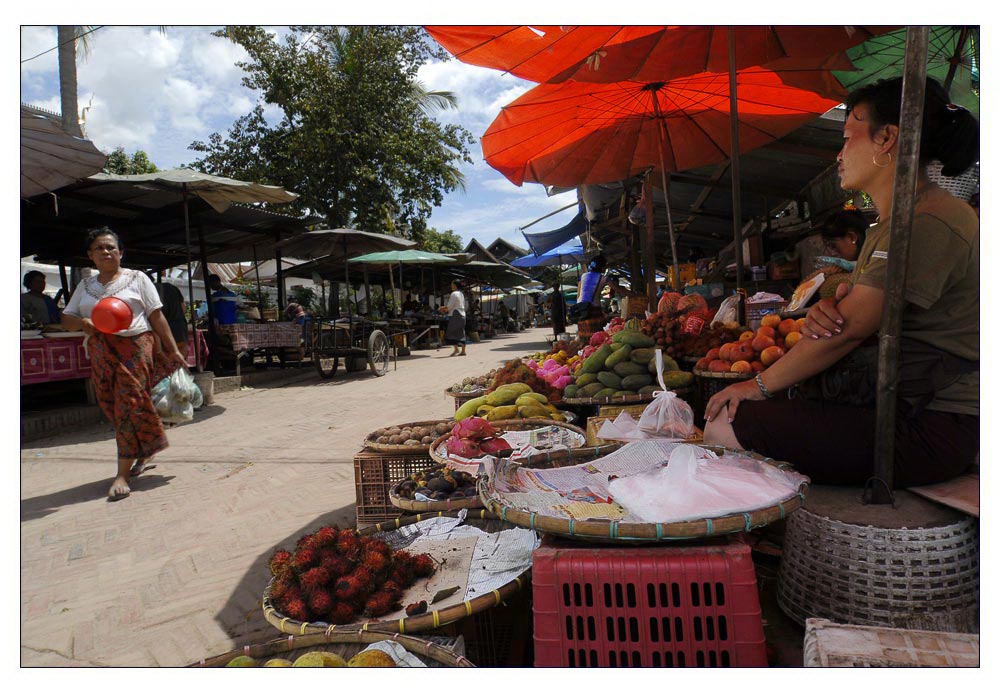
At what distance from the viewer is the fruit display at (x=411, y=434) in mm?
3510

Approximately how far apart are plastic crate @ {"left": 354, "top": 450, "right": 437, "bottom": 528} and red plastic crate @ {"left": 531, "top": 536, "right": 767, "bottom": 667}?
71.7 inches

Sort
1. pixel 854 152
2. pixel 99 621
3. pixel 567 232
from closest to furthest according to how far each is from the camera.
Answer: pixel 854 152 → pixel 99 621 → pixel 567 232

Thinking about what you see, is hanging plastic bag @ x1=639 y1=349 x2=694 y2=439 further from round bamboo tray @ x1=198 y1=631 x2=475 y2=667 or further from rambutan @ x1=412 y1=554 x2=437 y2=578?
round bamboo tray @ x1=198 y1=631 x2=475 y2=667

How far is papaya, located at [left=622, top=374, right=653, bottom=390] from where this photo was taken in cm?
383

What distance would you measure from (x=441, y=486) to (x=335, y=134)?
17125mm

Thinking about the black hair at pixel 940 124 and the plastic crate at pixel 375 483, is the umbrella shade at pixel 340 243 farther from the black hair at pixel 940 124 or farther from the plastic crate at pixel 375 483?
the black hair at pixel 940 124

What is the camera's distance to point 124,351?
4.41 metres

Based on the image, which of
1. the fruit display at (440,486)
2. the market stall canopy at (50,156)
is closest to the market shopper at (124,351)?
the market stall canopy at (50,156)

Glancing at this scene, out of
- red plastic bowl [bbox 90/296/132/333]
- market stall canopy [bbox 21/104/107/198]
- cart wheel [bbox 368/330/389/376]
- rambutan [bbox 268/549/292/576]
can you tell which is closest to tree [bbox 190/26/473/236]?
cart wheel [bbox 368/330/389/376]

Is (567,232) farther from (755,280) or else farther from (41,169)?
(41,169)

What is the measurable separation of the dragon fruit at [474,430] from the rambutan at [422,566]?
935 mm
